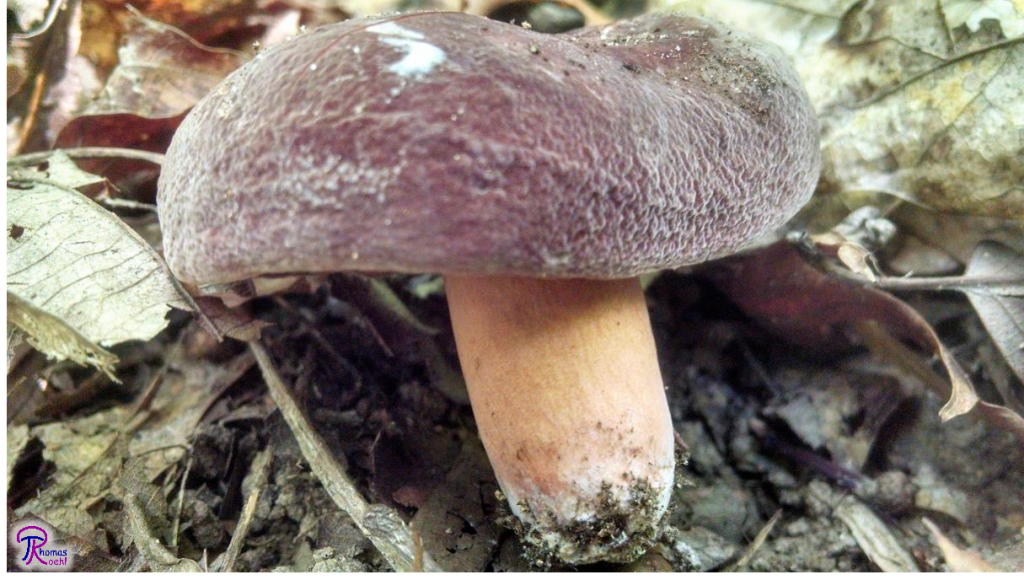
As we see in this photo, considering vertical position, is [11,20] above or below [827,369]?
above

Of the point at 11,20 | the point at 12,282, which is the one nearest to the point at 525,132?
the point at 12,282

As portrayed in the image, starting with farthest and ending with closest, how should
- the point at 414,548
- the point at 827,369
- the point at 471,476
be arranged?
the point at 827,369 < the point at 471,476 < the point at 414,548

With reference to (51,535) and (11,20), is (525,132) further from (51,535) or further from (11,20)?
(11,20)

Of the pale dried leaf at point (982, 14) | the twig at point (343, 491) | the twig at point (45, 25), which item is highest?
the pale dried leaf at point (982, 14)

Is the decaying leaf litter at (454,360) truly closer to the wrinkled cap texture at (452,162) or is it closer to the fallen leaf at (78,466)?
the fallen leaf at (78,466)

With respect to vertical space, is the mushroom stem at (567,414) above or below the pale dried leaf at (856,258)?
below

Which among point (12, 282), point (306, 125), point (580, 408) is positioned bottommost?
point (580, 408)
